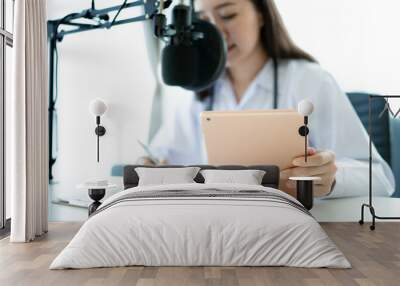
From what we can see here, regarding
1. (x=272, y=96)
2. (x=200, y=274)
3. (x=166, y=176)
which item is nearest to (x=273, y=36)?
(x=272, y=96)

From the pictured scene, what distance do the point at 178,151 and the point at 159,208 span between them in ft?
8.80

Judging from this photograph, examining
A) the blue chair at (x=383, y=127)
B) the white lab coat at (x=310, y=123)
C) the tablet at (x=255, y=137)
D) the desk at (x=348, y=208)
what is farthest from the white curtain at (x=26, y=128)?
the blue chair at (x=383, y=127)

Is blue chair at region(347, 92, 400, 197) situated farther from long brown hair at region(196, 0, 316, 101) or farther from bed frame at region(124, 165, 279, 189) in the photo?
bed frame at region(124, 165, 279, 189)

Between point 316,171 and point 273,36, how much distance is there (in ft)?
5.46

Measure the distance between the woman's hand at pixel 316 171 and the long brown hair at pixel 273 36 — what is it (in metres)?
1.20

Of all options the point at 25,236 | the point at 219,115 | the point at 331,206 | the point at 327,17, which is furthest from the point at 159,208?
the point at 327,17

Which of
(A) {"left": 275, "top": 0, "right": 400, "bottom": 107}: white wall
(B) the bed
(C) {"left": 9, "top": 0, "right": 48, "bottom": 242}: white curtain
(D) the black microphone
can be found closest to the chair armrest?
(A) {"left": 275, "top": 0, "right": 400, "bottom": 107}: white wall

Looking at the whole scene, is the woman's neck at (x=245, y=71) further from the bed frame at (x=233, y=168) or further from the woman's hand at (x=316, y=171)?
the woman's hand at (x=316, y=171)

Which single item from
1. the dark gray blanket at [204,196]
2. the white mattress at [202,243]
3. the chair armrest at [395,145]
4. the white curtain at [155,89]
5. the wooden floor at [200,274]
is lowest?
the wooden floor at [200,274]

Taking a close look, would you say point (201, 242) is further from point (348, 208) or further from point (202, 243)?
point (348, 208)

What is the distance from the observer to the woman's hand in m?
7.28

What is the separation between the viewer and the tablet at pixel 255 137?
721 cm

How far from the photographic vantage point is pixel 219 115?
7.29 meters

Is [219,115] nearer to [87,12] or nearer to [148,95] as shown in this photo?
[148,95]
